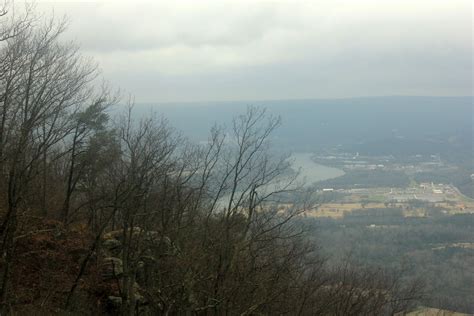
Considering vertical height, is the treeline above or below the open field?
above

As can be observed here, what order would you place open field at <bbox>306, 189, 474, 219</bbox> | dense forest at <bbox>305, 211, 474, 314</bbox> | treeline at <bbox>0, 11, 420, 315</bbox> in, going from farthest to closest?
open field at <bbox>306, 189, 474, 219</bbox> → dense forest at <bbox>305, 211, 474, 314</bbox> → treeline at <bbox>0, 11, 420, 315</bbox>

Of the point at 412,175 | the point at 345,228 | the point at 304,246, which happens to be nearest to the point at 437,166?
the point at 412,175

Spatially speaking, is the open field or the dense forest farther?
the open field

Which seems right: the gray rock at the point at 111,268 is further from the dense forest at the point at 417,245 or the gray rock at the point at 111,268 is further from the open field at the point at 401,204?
the open field at the point at 401,204

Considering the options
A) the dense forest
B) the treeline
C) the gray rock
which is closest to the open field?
the dense forest

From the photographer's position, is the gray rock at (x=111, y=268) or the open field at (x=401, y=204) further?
the open field at (x=401, y=204)

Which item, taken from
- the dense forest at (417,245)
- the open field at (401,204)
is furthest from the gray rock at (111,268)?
the open field at (401,204)

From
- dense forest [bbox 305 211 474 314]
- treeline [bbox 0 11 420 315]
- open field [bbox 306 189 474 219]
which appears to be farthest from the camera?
open field [bbox 306 189 474 219]

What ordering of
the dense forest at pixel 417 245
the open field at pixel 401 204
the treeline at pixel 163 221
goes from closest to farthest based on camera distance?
1. the treeline at pixel 163 221
2. the dense forest at pixel 417 245
3. the open field at pixel 401 204

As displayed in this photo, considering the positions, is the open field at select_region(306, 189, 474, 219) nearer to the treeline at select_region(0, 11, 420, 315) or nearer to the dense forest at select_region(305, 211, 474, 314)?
the dense forest at select_region(305, 211, 474, 314)
